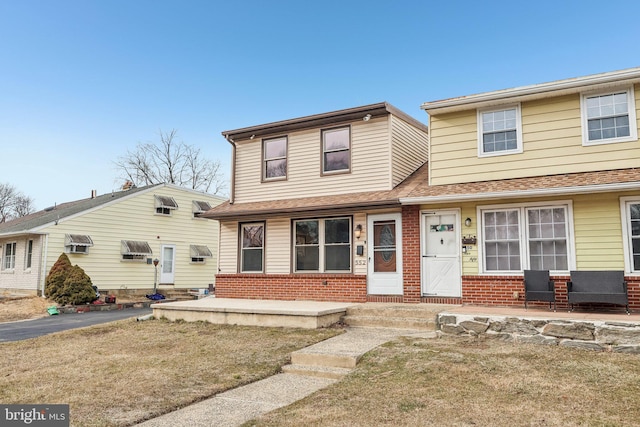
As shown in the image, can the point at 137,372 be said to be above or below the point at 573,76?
below

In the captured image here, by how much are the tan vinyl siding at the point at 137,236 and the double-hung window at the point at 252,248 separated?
30.4ft

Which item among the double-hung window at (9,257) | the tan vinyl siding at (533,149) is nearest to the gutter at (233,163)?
the tan vinyl siding at (533,149)

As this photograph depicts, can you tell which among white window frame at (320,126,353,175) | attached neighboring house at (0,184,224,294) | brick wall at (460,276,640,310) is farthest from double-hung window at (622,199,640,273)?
attached neighboring house at (0,184,224,294)

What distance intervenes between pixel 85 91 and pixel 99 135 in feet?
20.8

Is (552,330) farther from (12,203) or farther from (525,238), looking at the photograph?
(12,203)

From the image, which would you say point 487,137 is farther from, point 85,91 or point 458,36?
point 85,91

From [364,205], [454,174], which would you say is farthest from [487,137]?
[364,205]

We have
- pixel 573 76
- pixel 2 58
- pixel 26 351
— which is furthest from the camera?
pixel 2 58

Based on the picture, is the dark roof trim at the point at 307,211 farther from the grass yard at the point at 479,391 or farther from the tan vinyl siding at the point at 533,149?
the grass yard at the point at 479,391

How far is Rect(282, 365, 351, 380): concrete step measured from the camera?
622cm

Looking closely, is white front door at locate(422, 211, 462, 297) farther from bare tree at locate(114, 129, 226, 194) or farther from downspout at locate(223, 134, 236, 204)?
bare tree at locate(114, 129, 226, 194)

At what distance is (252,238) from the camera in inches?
535

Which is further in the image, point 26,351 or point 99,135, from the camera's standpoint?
point 99,135

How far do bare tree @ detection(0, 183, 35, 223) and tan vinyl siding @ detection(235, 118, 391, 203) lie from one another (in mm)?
42784
